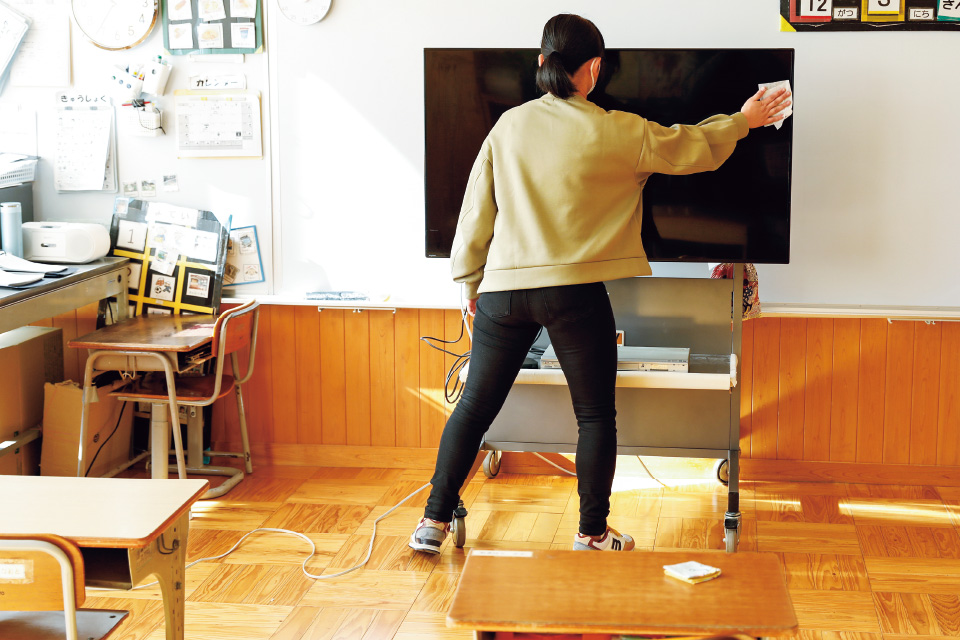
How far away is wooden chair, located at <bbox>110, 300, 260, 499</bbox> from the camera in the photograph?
3.38m

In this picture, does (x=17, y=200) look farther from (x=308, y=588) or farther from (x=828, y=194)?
(x=828, y=194)

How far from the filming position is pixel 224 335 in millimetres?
3318

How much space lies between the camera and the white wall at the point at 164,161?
371cm

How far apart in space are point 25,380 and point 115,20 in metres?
1.37

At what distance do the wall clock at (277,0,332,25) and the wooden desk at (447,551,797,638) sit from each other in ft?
7.78

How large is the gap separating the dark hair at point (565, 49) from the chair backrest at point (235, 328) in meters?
1.37

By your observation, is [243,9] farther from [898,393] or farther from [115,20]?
[898,393]

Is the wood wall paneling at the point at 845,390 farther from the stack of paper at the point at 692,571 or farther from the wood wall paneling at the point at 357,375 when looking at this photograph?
the stack of paper at the point at 692,571

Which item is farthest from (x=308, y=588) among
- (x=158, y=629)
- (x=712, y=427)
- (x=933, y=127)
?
(x=933, y=127)

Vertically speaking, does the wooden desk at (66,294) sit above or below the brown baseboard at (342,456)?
above

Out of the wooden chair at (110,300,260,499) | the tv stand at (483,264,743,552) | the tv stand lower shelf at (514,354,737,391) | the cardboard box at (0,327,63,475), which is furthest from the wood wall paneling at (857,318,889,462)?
the cardboard box at (0,327,63,475)

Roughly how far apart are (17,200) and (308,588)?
1960 mm

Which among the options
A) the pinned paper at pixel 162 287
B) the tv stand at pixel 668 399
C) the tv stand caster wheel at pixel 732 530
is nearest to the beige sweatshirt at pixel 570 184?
the tv stand at pixel 668 399

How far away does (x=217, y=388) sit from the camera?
344cm
